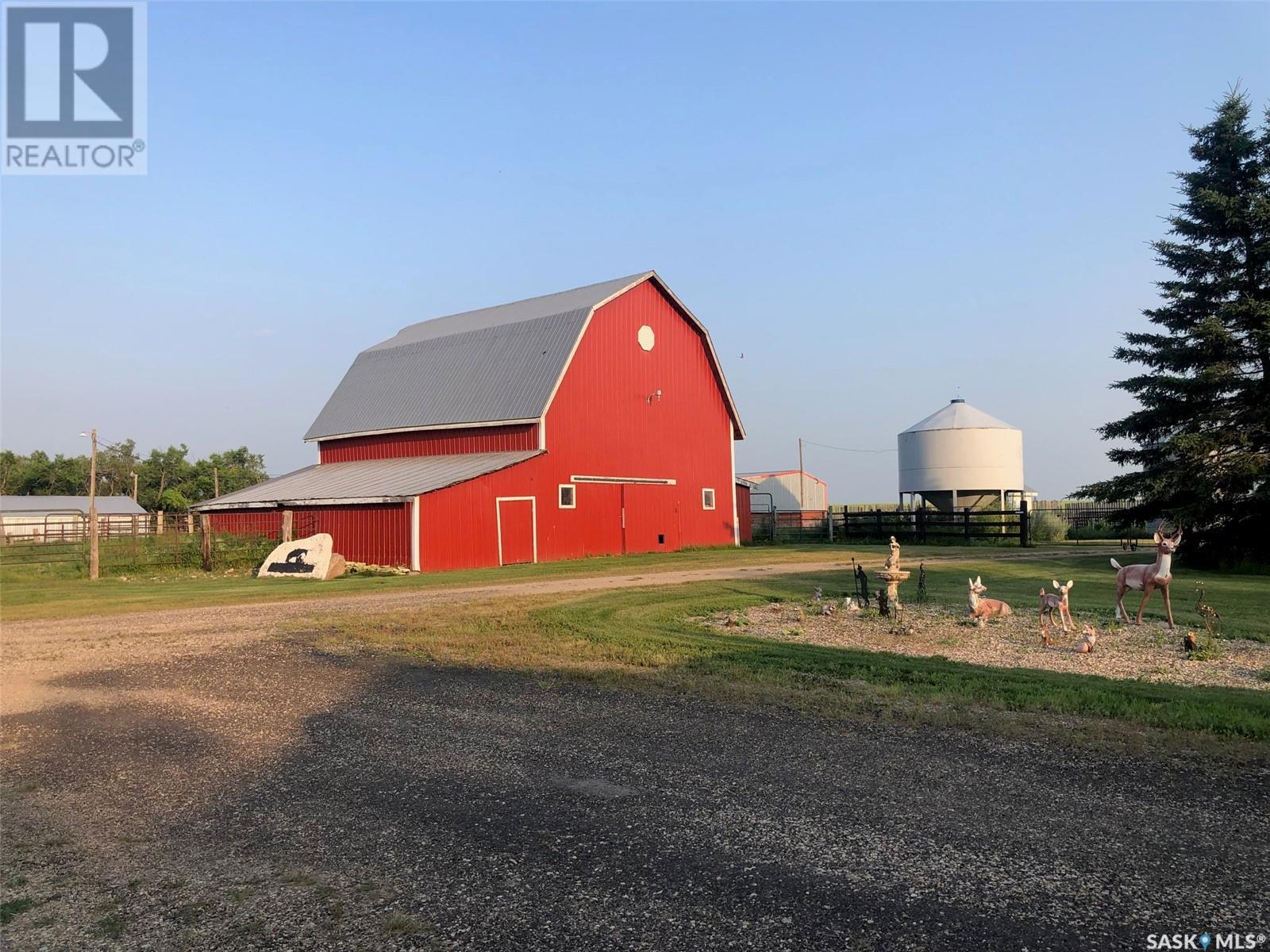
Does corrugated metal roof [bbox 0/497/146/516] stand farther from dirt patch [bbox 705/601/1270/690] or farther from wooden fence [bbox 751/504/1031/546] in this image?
dirt patch [bbox 705/601/1270/690]

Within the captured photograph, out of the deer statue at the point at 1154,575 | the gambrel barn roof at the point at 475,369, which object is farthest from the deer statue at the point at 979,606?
the gambrel barn roof at the point at 475,369

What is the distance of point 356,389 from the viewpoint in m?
37.3

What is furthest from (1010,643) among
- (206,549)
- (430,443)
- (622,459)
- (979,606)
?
(430,443)

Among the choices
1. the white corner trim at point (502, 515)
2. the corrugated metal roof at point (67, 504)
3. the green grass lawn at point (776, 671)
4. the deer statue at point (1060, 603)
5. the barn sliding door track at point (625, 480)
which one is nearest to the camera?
the green grass lawn at point (776, 671)

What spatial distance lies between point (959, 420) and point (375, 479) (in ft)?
95.1

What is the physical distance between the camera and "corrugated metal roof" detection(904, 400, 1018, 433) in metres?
44.1

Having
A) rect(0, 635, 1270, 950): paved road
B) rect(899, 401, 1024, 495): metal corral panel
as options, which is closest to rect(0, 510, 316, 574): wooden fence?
rect(0, 635, 1270, 950): paved road

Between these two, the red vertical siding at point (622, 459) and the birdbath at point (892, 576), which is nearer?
the birdbath at point (892, 576)

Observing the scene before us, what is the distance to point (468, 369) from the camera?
110 feet

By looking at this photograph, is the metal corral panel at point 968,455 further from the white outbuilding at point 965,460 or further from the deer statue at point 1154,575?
the deer statue at point 1154,575

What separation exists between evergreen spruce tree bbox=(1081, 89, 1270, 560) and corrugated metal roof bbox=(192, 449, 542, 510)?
17592 millimetres

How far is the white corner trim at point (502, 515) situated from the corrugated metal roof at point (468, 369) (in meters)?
2.87

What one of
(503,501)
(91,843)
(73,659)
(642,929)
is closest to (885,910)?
(642,929)

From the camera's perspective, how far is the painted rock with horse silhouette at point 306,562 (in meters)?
23.6
